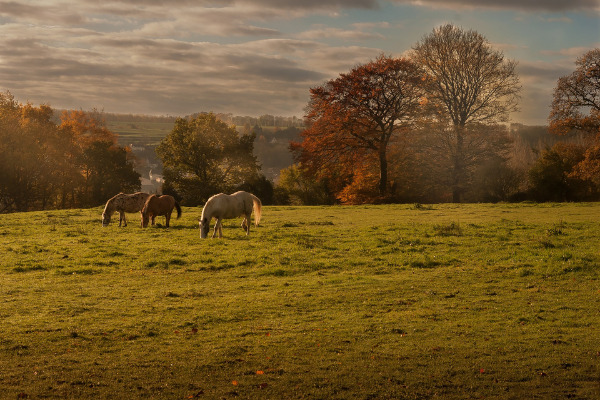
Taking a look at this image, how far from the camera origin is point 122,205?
29109mm

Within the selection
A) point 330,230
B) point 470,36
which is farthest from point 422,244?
point 470,36

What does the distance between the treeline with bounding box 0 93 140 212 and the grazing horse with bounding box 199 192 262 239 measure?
41.4m

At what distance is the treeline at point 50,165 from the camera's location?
57219mm

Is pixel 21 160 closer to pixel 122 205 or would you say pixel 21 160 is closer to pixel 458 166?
pixel 122 205

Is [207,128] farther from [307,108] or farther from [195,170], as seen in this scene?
[307,108]

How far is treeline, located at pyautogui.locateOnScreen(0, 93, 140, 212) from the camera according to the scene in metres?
57.2

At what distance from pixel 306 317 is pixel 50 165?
56.4 meters

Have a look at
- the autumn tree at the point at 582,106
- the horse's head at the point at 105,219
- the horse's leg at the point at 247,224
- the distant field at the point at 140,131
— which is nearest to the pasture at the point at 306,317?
the horse's leg at the point at 247,224

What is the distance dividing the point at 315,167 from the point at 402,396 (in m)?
43.2

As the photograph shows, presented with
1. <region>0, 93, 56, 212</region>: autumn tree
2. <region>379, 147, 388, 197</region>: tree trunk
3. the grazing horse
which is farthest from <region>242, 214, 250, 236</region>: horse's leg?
<region>0, 93, 56, 212</region>: autumn tree

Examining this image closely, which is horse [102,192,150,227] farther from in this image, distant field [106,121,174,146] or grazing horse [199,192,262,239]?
distant field [106,121,174,146]

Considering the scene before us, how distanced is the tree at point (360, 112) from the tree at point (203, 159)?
50.7ft

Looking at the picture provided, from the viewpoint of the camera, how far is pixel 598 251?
1772 cm

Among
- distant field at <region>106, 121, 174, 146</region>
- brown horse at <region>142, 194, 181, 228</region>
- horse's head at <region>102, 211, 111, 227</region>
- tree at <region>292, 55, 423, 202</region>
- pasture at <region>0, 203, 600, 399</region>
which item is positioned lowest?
pasture at <region>0, 203, 600, 399</region>
